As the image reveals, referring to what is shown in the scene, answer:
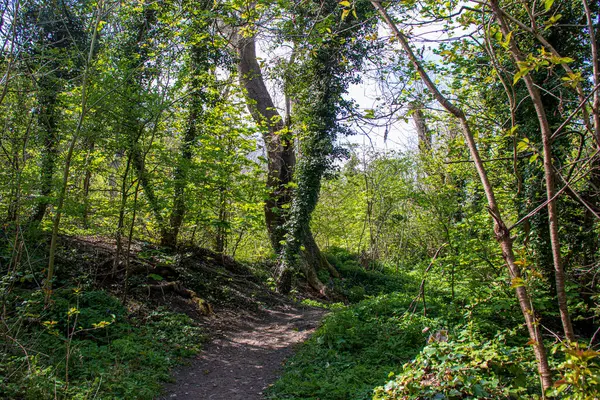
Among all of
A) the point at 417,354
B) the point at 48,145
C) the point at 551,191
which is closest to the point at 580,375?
the point at 551,191

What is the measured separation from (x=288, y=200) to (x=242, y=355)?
658cm

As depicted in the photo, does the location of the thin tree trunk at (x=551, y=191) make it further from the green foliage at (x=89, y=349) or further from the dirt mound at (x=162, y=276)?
the dirt mound at (x=162, y=276)

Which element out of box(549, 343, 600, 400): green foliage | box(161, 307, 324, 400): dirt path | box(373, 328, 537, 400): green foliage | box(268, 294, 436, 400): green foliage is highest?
box(549, 343, 600, 400): green foliage

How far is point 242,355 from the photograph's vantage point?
21.3 feet

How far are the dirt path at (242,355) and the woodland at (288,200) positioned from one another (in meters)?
0.30

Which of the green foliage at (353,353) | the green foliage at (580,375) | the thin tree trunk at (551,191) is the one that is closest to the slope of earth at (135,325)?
the green foliage at (353,353)

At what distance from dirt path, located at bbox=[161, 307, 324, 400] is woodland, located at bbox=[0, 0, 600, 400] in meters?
0.30

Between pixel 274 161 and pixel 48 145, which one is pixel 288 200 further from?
pixel 48 145

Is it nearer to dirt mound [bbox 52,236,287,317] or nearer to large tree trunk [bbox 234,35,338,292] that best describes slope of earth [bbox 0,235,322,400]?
dirt mound [bbox 52,236,287,317]

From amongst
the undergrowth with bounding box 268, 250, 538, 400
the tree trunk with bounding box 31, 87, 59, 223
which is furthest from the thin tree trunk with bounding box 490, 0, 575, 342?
the tree trunk with bounding box 31, 87, 59, 223

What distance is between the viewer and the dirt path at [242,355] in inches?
198

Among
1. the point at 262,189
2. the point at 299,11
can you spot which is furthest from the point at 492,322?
the point at 299,11

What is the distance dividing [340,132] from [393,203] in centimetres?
549

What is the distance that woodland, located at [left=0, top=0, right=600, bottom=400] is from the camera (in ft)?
10.2
